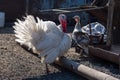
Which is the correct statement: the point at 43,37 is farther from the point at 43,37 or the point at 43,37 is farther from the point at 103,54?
the point at 103,54

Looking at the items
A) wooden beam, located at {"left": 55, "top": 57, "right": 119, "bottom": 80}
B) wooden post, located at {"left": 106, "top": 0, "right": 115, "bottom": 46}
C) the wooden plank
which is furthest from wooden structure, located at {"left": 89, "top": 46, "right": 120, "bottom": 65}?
wooden beam, located at {"left": 55, "top": 57, "right": 119, "bottom": 80}

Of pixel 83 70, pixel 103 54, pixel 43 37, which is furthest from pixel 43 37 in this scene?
pixel 103 54

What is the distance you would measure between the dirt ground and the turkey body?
33 cm

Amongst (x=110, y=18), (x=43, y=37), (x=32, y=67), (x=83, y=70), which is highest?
(x=110, y=18)

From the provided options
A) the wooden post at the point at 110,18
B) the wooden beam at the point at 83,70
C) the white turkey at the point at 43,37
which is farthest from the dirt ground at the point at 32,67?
the wooden post at the point at 110,18

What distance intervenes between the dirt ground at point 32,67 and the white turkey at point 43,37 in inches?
12.6

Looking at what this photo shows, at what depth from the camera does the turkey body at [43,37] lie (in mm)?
6777

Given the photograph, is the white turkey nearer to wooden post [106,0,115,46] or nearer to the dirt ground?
the dirt ground

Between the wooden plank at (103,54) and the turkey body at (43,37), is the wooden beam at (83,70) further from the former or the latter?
the wooden plank at (103,54)

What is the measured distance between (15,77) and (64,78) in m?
0.93

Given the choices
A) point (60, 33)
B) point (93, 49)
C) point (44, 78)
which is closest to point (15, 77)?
point (44, 78)

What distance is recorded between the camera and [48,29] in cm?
702

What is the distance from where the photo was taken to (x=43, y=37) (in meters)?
6.89

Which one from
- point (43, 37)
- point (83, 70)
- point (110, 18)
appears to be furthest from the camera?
point (110, 18)
